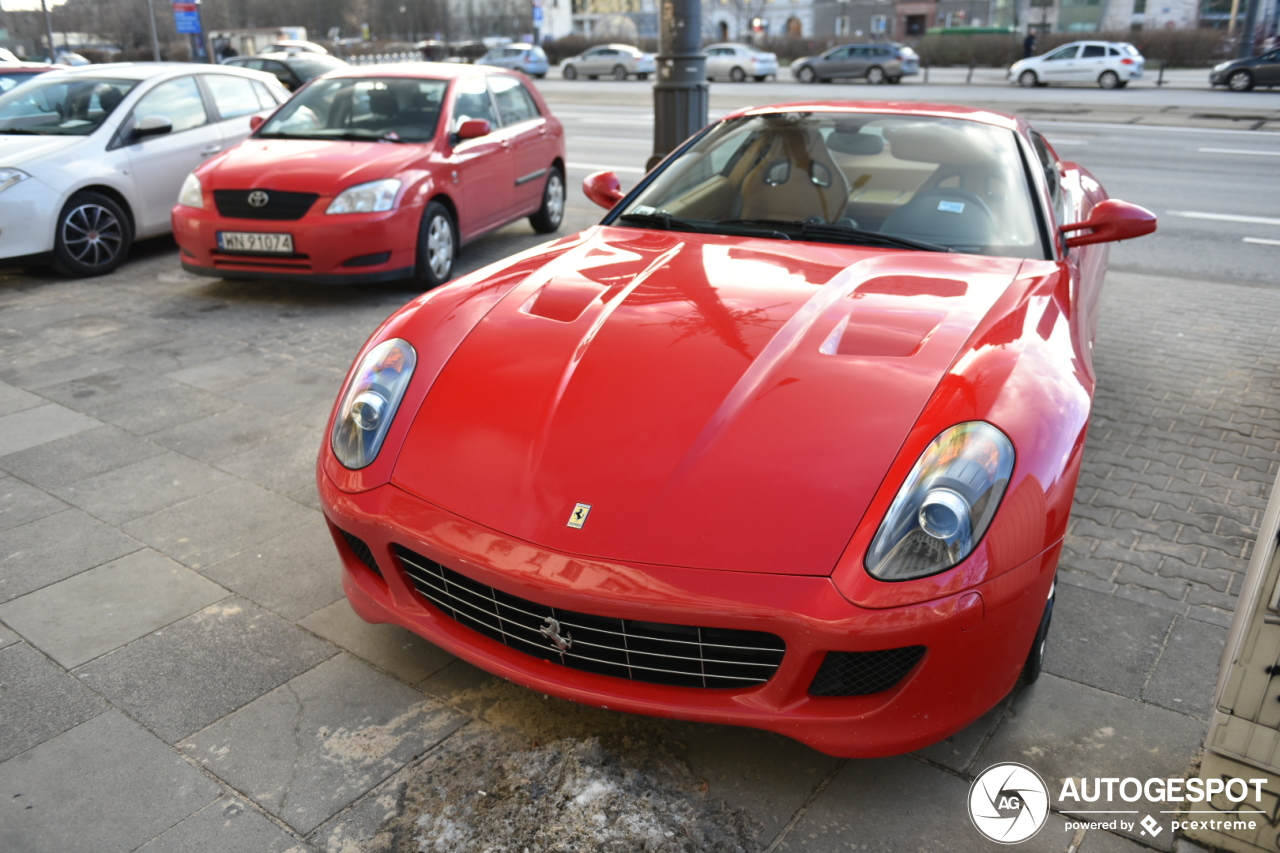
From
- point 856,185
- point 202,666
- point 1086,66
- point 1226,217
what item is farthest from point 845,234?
point 1086,66

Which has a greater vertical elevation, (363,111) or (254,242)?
(363,111)

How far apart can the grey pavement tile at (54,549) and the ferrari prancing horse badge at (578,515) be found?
6.62ft

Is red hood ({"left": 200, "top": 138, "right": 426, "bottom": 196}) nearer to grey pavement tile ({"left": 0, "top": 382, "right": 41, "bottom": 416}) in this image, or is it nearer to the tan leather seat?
grey pavement tile ({"left": 0, "top": 382, "right": 41, "bottom": 416})

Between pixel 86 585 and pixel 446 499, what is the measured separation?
1606mm

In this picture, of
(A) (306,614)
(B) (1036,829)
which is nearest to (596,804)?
(B) (1036,829)

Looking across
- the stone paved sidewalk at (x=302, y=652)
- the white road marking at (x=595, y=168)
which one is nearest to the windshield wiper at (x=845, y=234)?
the stone paved sidewalk at (x=302, y=652)

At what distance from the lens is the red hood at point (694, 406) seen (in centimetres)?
213

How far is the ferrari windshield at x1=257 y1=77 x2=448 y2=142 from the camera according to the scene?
711 centimetres

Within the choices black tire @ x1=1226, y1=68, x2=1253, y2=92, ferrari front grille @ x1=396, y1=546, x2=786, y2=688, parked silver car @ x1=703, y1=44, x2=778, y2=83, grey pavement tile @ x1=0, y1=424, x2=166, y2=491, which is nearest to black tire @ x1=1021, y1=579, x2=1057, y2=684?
ferrari front grille @ x1=396, y1=546, x2=786, y2=688

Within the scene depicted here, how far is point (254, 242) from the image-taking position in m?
6.38

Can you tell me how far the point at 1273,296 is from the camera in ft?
22.3

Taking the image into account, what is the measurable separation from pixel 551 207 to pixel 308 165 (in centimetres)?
270

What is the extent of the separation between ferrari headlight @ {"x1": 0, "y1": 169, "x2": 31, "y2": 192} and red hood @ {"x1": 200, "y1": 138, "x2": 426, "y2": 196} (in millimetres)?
1449

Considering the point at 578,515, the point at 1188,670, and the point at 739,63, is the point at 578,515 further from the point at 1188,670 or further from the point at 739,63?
the point at 739,63
